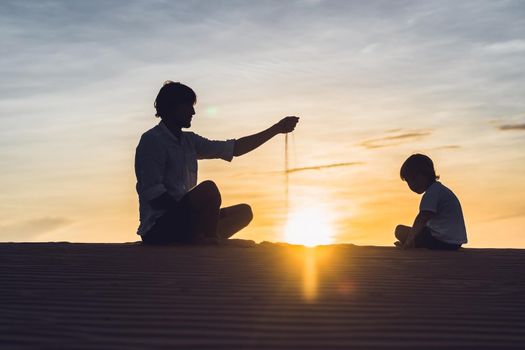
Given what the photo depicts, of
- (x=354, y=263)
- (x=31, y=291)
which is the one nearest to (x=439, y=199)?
(x=354, y=263)

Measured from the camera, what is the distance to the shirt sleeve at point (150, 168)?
7.43 metres

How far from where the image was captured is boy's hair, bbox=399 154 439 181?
825 cm

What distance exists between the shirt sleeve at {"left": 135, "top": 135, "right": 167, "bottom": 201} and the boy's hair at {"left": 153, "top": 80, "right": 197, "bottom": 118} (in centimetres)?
33

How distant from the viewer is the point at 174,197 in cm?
755

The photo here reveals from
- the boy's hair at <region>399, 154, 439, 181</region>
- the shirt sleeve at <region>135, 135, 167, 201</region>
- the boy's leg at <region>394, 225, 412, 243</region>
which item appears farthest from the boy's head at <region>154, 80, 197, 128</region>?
the boy's leg at <region>394, 225, 412, 243</region>

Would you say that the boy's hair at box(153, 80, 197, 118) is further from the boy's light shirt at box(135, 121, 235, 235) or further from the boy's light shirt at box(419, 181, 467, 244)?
the boy's light shirt at box(419, 181, 467, 244)

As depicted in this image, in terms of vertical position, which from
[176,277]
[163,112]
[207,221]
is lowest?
[176,277]

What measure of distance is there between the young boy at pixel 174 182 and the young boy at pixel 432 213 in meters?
1.31

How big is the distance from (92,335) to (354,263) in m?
3.28

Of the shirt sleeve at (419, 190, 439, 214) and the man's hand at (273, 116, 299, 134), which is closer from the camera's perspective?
the man's hand at (273, 116, 299, 134)

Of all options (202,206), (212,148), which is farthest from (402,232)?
(202,206)

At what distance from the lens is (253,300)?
4441 mm

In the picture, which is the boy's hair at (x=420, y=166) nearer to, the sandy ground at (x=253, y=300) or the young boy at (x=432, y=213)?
the young boy at (x=432, y=213)

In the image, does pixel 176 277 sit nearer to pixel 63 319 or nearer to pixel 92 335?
pixel 63 319
